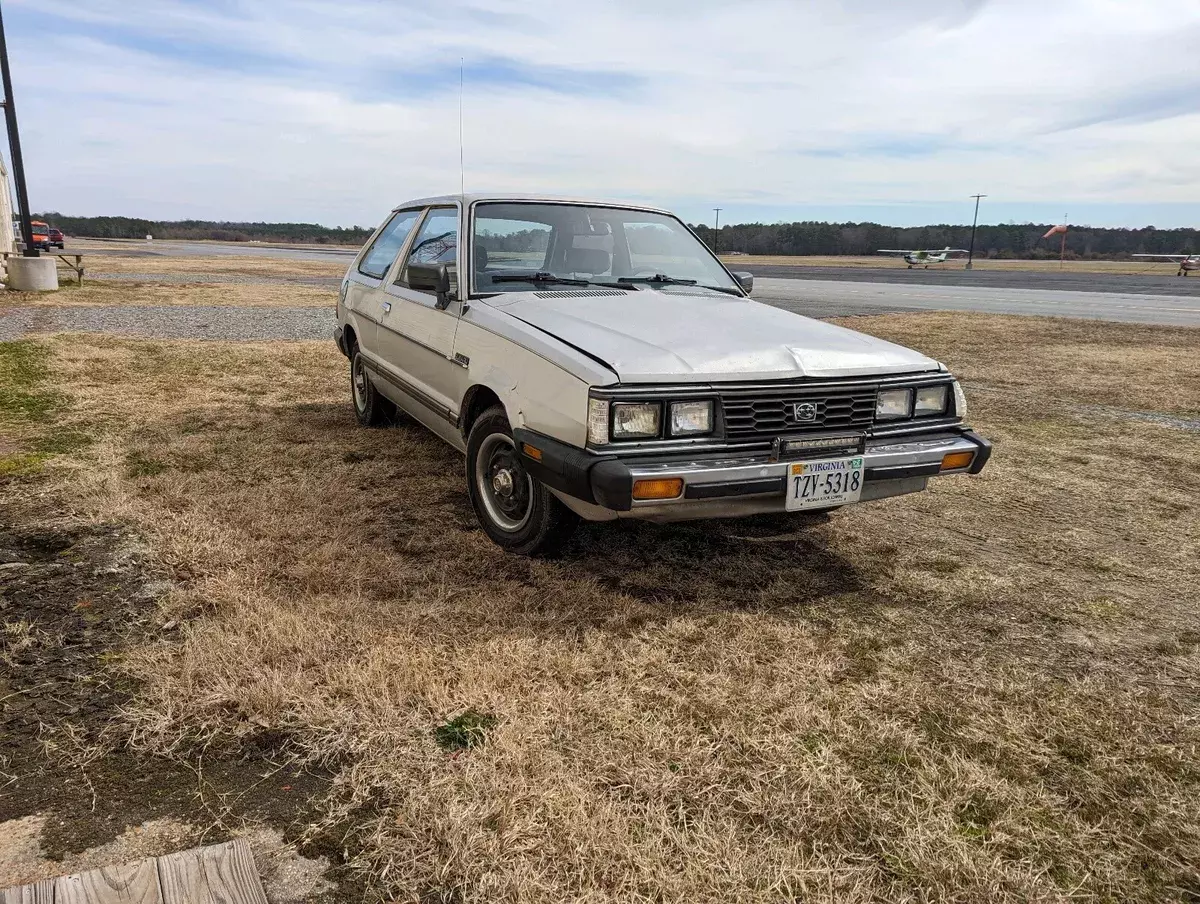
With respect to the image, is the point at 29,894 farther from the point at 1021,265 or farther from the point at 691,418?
the point at 1021,265

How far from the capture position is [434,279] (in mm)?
3955

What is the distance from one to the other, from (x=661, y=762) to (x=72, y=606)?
234cm

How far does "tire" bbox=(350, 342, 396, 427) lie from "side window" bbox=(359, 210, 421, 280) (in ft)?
1.92

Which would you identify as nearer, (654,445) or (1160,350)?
(654,445)

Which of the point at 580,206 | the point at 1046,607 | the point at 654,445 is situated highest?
the point at 580,206

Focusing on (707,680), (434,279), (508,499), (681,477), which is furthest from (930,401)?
(434,279)

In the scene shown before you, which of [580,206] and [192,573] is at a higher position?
[580,206]

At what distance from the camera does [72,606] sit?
10.0 feet

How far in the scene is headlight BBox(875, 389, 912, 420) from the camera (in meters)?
3.36

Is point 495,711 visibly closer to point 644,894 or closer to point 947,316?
point 644,894

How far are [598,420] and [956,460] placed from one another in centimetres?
165

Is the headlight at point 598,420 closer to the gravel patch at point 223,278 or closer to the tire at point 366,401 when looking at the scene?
the tire at point 366,401

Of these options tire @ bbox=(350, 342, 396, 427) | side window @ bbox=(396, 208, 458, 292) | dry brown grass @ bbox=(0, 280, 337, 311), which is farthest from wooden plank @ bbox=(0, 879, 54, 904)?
dry brown grass @ bbox=(0, 280, 337, 311)

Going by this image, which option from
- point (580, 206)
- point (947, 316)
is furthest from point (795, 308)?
point (580, 206)
